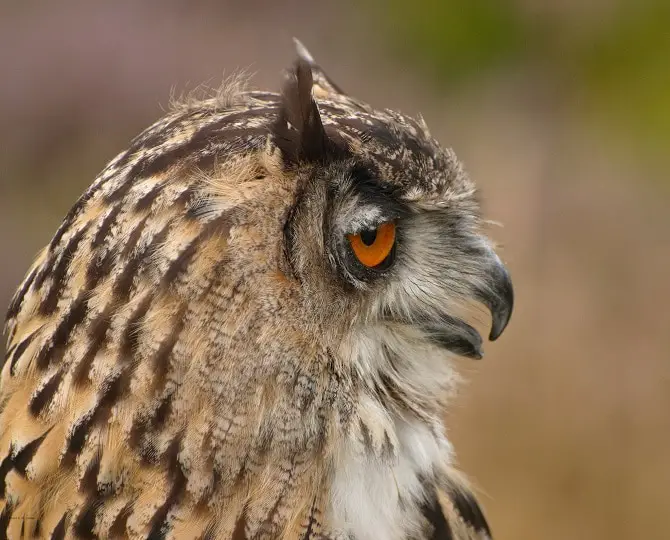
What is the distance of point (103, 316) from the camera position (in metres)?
1.19

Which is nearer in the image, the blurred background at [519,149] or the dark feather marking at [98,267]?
the dark feather marking at [98,267]

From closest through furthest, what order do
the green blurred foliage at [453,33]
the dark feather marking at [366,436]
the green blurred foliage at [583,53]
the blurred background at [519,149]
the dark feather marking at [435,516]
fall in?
the dark feather marking at [366,436]
the dark feather marking at [435,516]
the blurred background at [519,149]
the green blurred foliage at [583,53]
the green blurred foliage at [453,33]

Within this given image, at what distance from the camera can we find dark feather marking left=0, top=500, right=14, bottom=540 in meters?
1.25

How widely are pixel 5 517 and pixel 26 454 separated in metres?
0.11

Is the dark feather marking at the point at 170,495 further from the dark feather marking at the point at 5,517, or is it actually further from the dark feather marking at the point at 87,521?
the dark feather marking at the point at 5,517

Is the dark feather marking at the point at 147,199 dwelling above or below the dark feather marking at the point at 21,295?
above

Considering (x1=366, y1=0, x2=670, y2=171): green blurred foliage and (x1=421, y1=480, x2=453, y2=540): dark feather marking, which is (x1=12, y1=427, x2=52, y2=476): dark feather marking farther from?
(x1=366, y1=0, x2=670, y2=171): green blurred foliage

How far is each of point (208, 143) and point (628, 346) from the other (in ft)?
8.55

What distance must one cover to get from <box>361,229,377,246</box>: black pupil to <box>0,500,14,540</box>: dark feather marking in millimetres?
663

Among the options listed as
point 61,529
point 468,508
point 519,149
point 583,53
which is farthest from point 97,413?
point 583,53

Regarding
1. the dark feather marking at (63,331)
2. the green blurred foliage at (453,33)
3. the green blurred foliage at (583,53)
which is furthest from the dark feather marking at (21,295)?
the green blurred foliage at (453,33)

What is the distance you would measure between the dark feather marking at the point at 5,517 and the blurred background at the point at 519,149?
5.07 feet

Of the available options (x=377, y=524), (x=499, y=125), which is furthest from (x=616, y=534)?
(x=377, y=524)

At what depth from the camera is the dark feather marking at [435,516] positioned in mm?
1420
